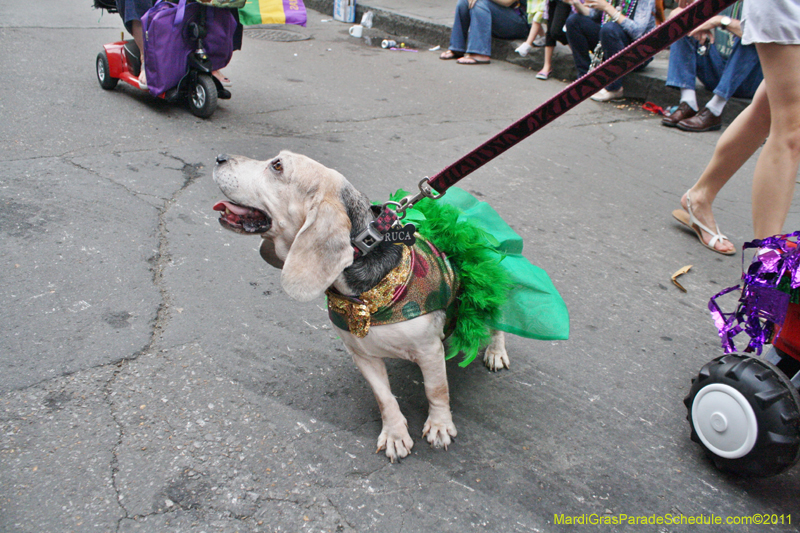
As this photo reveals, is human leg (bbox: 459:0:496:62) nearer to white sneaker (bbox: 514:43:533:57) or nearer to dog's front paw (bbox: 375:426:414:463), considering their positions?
white sneaker (bbox: 514:43:533:57)

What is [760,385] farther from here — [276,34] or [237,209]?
[276,34]

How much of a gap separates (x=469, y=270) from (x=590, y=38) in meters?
5.89

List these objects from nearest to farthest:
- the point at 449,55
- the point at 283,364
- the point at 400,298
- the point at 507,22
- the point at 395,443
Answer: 1. the point at 400,298
2. the point at 395,443
3. the point at 283,364
4. the point at 507,22
5. the point at 449,55

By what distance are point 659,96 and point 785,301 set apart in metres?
5.48

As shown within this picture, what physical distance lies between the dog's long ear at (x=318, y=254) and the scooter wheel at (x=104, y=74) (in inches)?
188

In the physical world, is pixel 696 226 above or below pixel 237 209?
below

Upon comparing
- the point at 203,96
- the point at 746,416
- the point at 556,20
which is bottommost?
Answer: the point at 203,96

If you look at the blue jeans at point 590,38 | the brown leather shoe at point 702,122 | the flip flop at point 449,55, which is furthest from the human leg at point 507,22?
the brown leather shoe at point 702,122

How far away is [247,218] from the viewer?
2.13 metres

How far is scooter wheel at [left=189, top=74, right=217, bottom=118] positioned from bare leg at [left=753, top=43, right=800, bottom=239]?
169 inches

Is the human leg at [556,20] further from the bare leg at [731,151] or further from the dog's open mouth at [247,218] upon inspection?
the dog's open mouth at [247,218]

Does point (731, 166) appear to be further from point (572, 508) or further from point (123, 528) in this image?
point (123, 528)

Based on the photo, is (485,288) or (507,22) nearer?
(485,288)

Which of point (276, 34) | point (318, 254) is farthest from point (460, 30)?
point (318, 254)
